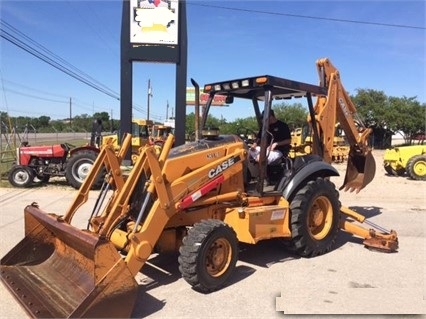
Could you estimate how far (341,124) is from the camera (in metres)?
8.00

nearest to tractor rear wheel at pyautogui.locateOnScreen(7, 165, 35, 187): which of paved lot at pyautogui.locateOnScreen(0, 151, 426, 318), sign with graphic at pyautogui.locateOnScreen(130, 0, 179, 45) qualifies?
sign with graphic at pyautogui.locateOnScreen(130, 0, 179, 45)

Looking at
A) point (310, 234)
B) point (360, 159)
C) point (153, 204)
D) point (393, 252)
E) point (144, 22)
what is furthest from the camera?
point (144, 22)

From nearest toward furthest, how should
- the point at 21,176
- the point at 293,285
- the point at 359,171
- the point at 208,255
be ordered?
the point at 208,255
the point at 293,285
the point at 359,171
the point at 21,176

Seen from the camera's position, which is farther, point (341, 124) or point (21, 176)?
point (21, 176)

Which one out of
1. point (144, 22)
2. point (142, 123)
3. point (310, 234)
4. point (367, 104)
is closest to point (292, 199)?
point (310, 234)

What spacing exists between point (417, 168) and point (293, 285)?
44.9 ft

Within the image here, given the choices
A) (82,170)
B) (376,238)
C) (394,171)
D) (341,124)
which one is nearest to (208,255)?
(376,238)

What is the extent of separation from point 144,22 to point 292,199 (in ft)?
34.3

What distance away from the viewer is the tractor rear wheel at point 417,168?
17014 mm

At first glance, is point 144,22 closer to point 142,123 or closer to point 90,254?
point 142,123

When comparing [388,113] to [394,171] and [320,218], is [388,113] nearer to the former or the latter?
[394,171]

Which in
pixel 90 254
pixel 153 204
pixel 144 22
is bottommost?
pixel 90 254

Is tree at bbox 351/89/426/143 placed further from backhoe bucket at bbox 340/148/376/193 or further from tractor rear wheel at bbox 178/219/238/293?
tractor rear wheel at bbox 178/219/238/293

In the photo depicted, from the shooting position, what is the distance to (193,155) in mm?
5355
